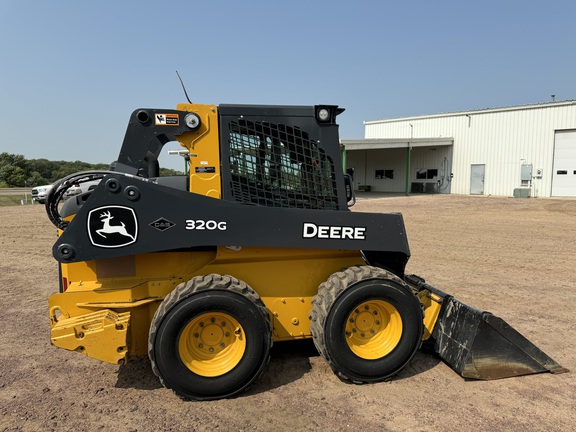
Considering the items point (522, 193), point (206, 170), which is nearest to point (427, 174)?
point (522, 193)

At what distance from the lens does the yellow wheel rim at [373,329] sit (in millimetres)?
3682

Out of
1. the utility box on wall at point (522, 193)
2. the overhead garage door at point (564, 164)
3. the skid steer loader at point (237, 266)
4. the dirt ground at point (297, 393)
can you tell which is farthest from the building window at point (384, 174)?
the skid steer loader at point (237, 266)

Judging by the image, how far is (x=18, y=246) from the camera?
33.8 feet

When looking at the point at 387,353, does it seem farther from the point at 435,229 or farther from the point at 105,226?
the point at 435,229

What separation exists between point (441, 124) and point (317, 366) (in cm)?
2952

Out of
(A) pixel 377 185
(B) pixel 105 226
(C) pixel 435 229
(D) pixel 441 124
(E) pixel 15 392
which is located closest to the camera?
(B) pixel 105 226

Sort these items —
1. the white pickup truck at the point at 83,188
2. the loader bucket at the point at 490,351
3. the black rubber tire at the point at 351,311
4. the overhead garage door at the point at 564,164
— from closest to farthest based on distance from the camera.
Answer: the black rubber tire at the point at 351,311 < the loader bucket at the point at 490,351 < the white pickup truck at the point at 83,188 < the overhead garage door at the point at 564,164

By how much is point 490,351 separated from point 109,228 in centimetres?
337

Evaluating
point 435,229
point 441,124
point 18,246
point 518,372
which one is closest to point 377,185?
point 441,124

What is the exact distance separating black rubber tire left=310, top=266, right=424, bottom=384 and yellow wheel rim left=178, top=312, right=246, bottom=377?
2.26 feet

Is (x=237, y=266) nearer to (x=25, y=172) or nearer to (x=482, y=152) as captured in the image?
(x=482, y=152)

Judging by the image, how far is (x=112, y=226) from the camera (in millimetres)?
3221

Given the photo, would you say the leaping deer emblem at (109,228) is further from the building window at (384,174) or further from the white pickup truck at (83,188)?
the building window at (384,174)

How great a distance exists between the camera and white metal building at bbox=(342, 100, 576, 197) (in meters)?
24.6
